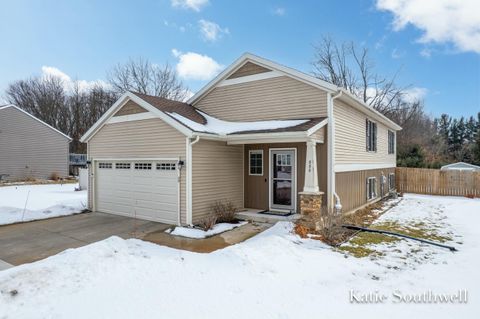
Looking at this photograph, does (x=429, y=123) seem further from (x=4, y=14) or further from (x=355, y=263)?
(x=4, y=14)

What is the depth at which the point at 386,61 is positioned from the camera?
27.9 m

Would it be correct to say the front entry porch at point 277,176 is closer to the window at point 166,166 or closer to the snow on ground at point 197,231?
the snow on ground at point 197,231

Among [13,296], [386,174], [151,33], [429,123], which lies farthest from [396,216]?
[429,123]

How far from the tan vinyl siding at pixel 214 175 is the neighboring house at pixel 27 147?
70.0ft

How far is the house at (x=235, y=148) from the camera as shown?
358 inches

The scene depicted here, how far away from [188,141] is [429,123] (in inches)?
1755

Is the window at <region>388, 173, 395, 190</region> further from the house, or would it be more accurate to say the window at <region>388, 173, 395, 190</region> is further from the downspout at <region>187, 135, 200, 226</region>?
the downspout at <region>187, 135, 200, 226</region>

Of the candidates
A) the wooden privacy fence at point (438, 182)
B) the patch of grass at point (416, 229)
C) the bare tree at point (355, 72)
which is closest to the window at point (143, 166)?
the patch of grass at point (416, 229)

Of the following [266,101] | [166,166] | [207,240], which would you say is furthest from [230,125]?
[207,240]

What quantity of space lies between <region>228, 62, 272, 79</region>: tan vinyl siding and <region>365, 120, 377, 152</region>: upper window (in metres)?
5.57

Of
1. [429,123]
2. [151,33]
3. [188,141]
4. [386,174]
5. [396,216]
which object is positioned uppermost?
[151,33]

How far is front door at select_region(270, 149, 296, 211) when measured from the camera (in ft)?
33.3

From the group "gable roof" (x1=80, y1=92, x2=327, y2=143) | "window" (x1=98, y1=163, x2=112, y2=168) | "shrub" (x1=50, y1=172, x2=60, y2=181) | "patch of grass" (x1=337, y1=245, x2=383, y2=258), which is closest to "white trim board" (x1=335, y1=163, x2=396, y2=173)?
"gable roof" (x1=80, y1=92, x2=327, y2=143)

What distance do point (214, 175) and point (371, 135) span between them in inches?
323
